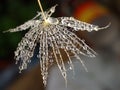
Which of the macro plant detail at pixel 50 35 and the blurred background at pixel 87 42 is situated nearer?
the macro plant detail at pixel 50 35

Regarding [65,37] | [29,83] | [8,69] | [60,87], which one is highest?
[8,69]

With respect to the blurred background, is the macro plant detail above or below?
below

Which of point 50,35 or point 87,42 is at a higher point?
point 87,42

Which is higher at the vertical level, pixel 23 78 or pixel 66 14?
pixel 66 14

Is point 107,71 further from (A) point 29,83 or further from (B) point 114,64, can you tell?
(A) point 29,83

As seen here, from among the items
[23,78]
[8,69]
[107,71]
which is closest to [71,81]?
[107,71]

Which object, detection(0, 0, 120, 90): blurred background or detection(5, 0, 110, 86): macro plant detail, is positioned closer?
detection(5, 0, 110, 86): macro plant detail

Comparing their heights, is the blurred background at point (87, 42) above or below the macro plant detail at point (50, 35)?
above

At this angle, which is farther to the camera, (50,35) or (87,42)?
(87,42)
